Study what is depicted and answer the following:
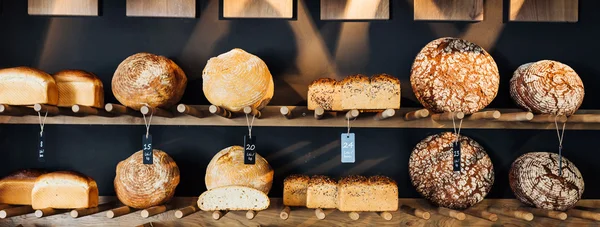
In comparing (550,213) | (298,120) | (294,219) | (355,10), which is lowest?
(294,219)

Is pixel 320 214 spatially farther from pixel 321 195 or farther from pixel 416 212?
pixel 416 212

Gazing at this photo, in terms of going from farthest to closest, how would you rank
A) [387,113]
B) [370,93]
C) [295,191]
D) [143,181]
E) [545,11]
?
1. [545,11]
2. [295,191]
3. [143,181]
4. [370,93]
5. [387,113]

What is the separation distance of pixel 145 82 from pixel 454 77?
138 centimetres

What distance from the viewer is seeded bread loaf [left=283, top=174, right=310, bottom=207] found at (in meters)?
2.50

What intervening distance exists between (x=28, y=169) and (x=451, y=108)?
2.02 meters

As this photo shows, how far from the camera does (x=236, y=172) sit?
2406mm

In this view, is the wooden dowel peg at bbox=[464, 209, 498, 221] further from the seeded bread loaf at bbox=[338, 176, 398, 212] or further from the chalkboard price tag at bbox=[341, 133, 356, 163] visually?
the chalkboard price tag at bbox=[341, 133, 356, 163]

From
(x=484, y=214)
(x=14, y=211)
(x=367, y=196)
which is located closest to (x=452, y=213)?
(x=484, y=214)

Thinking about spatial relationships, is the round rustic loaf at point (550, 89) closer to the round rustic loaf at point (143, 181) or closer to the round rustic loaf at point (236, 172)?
the round rustic loaf at point (236, 172)

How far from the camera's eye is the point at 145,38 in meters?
2.79

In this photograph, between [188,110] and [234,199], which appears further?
[234,199]

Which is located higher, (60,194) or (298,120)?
(298,120)

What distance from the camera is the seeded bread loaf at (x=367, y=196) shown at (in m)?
2.37

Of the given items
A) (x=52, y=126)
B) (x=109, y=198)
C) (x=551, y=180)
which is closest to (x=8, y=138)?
(x=52, y=126)
